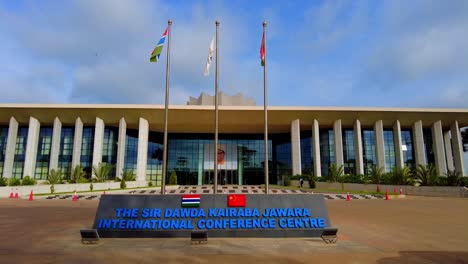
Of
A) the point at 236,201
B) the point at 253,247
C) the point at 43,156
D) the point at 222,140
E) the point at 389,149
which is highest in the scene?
the point at 222,140

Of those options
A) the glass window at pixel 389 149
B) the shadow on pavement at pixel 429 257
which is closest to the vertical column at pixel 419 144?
the glass window at pixel 389 149

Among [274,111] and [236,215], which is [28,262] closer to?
[236,215]

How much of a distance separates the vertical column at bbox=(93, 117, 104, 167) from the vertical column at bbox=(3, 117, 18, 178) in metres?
13.5

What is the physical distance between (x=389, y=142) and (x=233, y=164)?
28.4 m

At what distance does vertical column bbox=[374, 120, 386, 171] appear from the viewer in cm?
4647

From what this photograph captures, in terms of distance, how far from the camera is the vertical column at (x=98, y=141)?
45031mm

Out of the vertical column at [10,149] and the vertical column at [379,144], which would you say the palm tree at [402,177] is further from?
the vertical column at [10,149]

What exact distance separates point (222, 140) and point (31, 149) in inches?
1251

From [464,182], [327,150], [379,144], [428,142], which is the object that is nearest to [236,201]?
[464,182]

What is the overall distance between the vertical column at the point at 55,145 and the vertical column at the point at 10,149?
6591 millimetres

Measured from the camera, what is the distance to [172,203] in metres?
11.1

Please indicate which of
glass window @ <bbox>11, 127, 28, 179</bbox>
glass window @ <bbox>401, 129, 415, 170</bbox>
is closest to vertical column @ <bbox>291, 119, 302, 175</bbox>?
glass window @ <bbox>401, 129, 415, 170</bbox>

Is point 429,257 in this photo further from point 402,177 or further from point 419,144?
point 419,144

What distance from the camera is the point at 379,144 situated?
47062 millimetres
